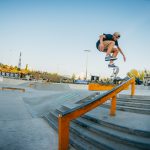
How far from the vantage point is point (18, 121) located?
6.05 meters

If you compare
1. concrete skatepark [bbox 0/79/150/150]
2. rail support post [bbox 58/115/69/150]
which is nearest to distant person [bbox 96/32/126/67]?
concrete skatepark [bbox 0/79/150/150]

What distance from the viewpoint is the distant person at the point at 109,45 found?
5.91 meters

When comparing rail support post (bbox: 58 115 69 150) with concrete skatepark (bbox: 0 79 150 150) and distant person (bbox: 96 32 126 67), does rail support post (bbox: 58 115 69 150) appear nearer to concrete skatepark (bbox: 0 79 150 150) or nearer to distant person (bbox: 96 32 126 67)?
concrete skatepark (bbox: 0 79 150 150)

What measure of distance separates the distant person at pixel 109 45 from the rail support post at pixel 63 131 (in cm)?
351

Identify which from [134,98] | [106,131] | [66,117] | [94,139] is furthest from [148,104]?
[66,117]

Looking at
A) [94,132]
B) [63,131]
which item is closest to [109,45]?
[94,132]

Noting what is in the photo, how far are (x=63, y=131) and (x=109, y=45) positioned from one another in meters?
3.82

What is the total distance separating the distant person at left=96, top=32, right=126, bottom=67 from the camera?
19.4 feet

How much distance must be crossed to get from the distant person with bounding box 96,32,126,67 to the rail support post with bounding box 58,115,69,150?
11.5 ft

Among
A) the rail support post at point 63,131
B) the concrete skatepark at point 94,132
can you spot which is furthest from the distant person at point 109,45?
the rail support post at point 63,131

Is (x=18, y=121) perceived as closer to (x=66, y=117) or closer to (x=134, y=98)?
(x=66, y=117)

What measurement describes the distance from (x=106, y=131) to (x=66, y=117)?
3.50ft

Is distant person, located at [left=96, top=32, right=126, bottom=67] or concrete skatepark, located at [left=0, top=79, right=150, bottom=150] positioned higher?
distant person, located at [left=96, top=32, right=126, bottom=67]

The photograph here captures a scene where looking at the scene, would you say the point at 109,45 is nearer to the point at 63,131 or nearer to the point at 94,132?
the point at 94,132
